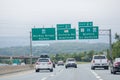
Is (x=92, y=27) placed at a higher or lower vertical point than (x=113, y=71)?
higher

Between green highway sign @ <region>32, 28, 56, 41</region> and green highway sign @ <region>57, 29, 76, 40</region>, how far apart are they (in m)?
1.11

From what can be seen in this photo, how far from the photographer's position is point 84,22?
243 feet

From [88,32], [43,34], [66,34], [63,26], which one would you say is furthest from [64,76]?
[63,26]

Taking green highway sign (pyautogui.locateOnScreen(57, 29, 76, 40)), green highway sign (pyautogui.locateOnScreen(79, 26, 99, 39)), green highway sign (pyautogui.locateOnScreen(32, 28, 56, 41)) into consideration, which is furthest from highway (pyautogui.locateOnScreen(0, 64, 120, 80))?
green highway sign (pyautogui.locateOnScreen(57, 29, 76, 40))

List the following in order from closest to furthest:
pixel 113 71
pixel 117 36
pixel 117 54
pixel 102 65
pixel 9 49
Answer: pixel 113 71 → pixel 102 65 → pixel 117 54 → pixel 117 36 → pixel 9 49

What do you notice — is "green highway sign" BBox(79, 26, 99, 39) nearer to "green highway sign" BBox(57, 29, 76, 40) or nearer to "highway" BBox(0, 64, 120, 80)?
"green highway sign" BBox(57, 29, 76, 40)

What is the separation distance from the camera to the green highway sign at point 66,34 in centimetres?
7406

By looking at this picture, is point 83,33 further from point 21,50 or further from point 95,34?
point 21,50

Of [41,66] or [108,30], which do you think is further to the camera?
[108,30]

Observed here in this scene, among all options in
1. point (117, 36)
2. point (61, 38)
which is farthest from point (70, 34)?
point (117, 36)

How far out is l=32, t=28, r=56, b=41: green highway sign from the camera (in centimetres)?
7381

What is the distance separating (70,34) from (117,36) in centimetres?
5485

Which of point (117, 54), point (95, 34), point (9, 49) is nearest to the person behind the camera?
point (95, 34)

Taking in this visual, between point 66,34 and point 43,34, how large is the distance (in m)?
3.88
